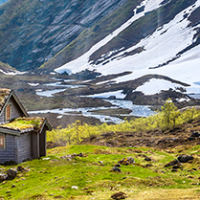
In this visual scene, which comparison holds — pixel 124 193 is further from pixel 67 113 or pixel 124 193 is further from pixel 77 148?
pixel 67 113

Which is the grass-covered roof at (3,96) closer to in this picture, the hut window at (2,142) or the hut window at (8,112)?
the hut window at (8,112)

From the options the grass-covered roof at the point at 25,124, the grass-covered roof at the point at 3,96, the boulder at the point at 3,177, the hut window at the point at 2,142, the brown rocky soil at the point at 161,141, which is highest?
the grass-covered roof at the point at 3,96

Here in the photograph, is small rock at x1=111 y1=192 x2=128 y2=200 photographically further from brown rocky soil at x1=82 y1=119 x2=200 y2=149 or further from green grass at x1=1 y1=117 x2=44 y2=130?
brown rocky soil at x1=82 y1=119 x2=200 y2=149

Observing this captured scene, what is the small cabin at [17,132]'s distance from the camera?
27.4 metres

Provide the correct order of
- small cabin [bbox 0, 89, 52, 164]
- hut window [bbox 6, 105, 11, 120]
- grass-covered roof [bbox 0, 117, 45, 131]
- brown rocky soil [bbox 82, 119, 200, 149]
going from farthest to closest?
brown rocky soil [bbox 82, 119, 200, 149], hut window [bbox 6, 105, 11, 120], grass-covered roof [bbox 0, 117, 45, 131], small cabin [bbox 0, 89, 52, 164]

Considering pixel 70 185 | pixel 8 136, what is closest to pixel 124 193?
pixel 70 185

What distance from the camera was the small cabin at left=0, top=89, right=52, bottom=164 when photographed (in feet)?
89.9

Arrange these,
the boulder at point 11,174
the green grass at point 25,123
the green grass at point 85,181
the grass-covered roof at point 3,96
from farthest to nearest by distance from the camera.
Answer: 1. the grass-covered roof at point 3,96
2. the green grass at point 25,123
3. the boulder at point 11,174
4. the green grass at point 85,181

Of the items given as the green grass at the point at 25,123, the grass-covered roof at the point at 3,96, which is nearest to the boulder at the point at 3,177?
the green grass at the point at 25,123

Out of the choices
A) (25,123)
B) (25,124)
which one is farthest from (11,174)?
(25,123)

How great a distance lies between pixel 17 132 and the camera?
27000mm

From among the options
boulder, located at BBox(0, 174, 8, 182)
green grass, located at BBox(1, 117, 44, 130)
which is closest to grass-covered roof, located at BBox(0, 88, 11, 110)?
green grass, located at BBox(1, 117, 44, 130)

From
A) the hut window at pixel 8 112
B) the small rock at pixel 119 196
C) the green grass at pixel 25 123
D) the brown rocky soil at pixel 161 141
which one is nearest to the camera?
the small rock at pixel 119 196

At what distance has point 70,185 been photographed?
1897 cm
